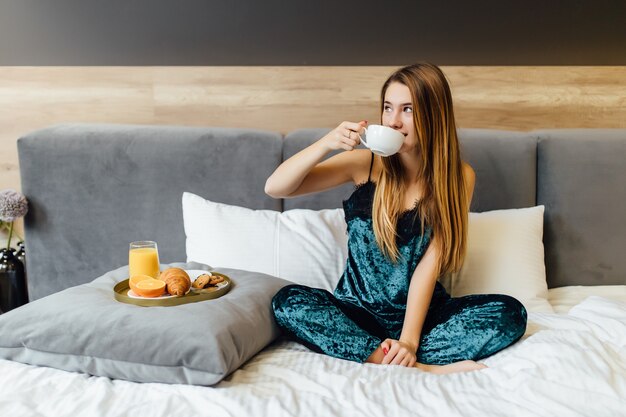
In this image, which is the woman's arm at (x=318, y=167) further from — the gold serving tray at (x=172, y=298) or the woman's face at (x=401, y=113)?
the gold serving tray at (x=172, y=298)

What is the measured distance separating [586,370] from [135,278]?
1156 mm

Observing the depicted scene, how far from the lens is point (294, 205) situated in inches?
96.3

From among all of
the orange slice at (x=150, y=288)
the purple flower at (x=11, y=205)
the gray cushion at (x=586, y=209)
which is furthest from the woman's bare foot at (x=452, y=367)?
the purple flower at (x=11, y=205)

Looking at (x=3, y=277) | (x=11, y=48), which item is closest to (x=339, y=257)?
(x=3, y=277)

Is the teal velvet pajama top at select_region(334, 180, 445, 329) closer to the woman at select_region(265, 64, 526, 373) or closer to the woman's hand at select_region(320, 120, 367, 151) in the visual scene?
the woman at select_region(265, 64, 526, 373)

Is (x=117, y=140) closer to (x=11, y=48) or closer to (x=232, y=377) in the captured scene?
(x=11, y=48)

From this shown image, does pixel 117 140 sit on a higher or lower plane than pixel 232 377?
higher

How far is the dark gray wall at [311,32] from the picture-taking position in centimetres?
259

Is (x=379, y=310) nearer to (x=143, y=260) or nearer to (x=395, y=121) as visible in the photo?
(x=395, y=121)

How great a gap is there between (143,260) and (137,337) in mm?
371

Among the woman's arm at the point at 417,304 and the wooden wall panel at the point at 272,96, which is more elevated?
the wooden wall panel at the point at 272,96

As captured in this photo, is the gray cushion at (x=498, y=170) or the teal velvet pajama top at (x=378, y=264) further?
the gray cushion at (x=498, y=170)

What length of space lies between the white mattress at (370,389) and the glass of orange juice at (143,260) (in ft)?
1.25

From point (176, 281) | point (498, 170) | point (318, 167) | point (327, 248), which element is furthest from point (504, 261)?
point (176, 281)
